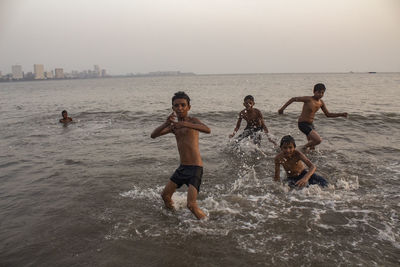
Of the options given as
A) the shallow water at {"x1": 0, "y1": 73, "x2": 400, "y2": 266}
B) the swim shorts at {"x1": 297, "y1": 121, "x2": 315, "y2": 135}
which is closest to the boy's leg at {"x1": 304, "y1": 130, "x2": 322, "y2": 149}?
the swim shorts at {"x1": 297, "y1": 121, "x2": 315, "y2": 135}

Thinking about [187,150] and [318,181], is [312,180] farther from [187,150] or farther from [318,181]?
[187,150]

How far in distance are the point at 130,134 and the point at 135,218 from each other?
26.4ft

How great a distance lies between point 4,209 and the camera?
4781mm

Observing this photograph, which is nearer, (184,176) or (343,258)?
(343,258)

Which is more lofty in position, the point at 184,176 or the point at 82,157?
the point at 184,176

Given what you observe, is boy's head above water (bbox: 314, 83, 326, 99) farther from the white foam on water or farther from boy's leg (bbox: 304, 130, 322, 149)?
the white foam on water

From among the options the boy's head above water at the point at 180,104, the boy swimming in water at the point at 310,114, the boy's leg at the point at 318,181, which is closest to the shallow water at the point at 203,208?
the boy's leg at the point at 318,181

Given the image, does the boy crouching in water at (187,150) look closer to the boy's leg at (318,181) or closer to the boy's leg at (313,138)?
the boy's leg at (318,181)

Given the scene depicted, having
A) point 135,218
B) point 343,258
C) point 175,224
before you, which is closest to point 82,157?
point 135,218

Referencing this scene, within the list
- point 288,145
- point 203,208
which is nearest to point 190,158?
point 203,208

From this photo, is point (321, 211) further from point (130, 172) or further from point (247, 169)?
point (130, 172)

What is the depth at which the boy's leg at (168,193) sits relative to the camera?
431 cm

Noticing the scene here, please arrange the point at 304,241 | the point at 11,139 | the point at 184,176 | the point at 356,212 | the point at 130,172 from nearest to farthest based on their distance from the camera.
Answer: the point at 304,241, the point at 184,176, the point at 356,212, the point at 130,172, the point at 11,139

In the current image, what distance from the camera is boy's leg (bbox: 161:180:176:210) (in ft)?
14.1
